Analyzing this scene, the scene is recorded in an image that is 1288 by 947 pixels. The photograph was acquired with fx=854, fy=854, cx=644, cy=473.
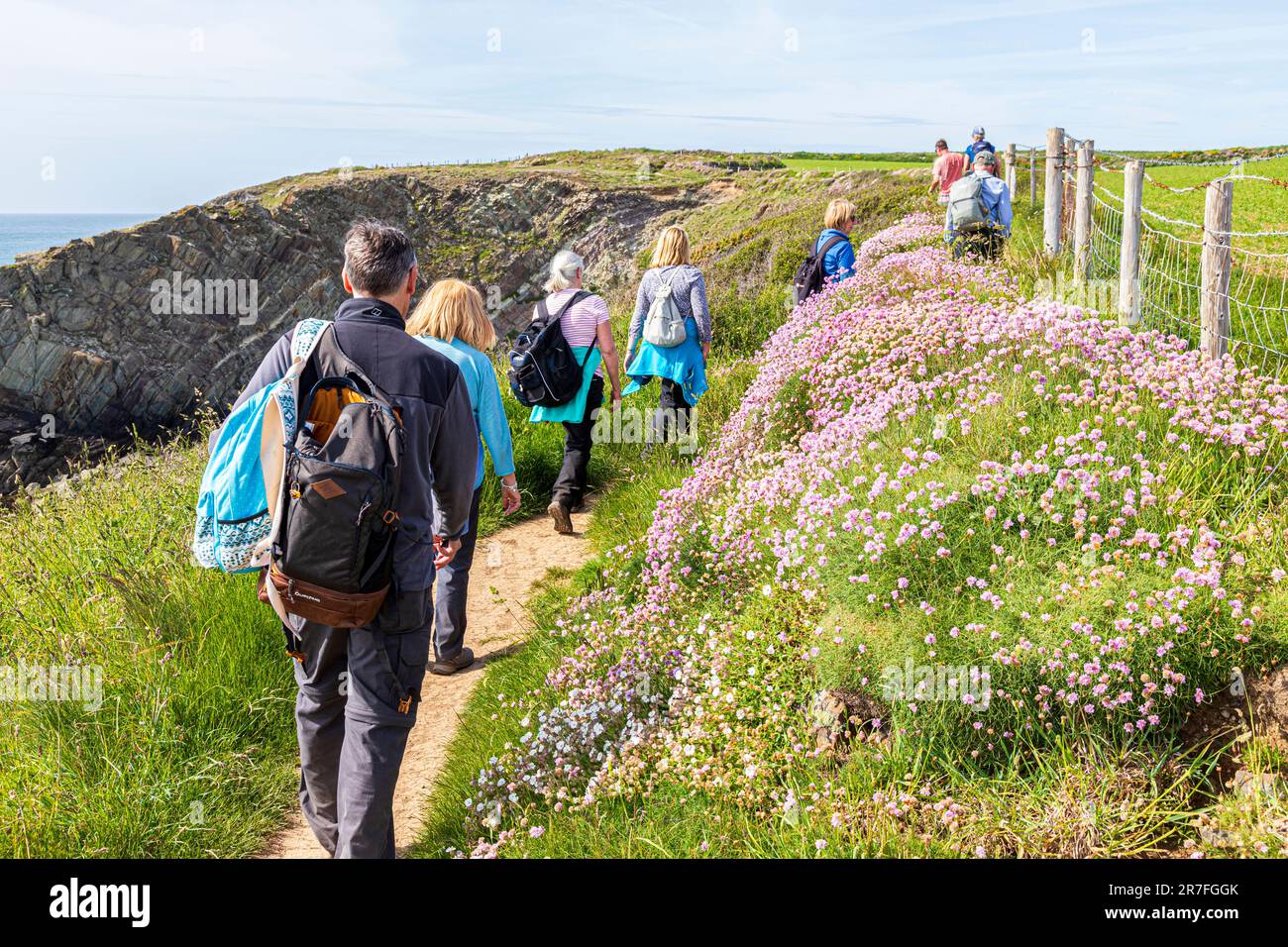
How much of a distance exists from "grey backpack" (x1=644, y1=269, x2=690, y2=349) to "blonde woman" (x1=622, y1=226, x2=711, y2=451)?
0.04 m

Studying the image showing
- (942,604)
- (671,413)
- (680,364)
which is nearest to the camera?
(942,604)

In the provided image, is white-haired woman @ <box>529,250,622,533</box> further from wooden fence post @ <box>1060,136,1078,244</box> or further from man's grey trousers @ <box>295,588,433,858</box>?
wooden fence post @ <box>1060,136,1078,244</box>

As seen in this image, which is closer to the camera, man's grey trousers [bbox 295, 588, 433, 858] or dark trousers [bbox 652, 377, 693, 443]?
man's grey trousers [bbox 295, 588, 433, 858]

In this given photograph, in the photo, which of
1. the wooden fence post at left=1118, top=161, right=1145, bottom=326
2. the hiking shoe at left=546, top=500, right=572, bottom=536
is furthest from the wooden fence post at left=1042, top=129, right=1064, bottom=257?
the hiking shoe at left=546, top=500, right=572, bottom=536

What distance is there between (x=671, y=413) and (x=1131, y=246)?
4.36m

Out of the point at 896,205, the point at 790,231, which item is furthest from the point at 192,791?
the point at 896,205

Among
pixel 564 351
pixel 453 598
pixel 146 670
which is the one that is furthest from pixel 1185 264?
pixel 146 670

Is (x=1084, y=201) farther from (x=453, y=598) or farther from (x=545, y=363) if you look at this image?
(x=453, y=598)

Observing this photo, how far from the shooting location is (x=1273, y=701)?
10.6ft

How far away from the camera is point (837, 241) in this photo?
32.2 ft

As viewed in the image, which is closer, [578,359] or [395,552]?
[395,552]

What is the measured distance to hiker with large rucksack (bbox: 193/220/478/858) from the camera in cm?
299

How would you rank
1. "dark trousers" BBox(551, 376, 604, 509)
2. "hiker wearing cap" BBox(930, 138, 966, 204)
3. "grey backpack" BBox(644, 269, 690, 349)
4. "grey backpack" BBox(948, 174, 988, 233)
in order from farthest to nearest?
1. "hiker wearing cap" BBox(930, 138, 966, 204)
2. "grey backpack" BBox(948, 174, 988, 233)
3. "grey backpack" BBox(644, 269, 690, 349)
4. "dark trousers" BBox(551, 376, 604, 509)

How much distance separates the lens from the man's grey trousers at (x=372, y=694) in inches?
129
